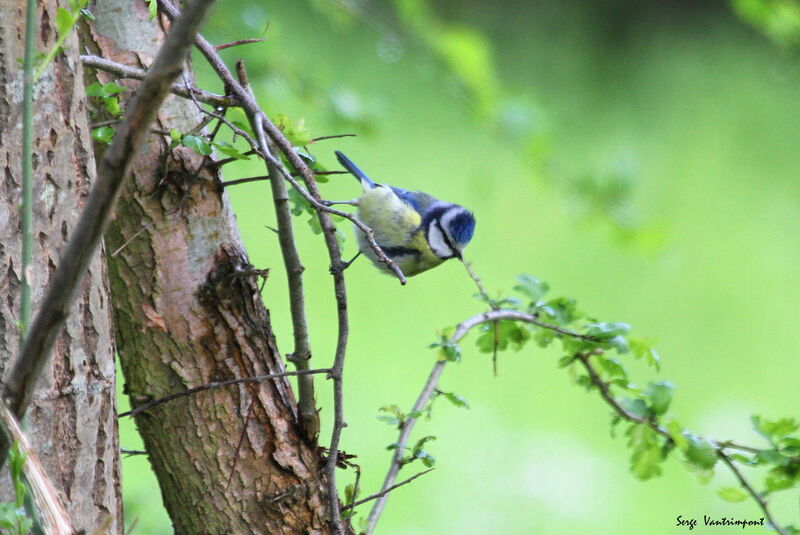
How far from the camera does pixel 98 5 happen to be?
31.5 inches

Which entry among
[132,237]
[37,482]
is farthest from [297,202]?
[37,482]

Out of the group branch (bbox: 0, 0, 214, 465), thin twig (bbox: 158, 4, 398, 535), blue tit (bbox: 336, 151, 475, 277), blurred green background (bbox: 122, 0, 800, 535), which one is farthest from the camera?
blurred green background (bbox: 122, 0, 800, 535)

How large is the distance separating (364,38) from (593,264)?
1.29 metres

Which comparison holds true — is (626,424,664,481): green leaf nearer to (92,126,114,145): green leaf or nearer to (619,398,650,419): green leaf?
(619,398,650,419): green leaf

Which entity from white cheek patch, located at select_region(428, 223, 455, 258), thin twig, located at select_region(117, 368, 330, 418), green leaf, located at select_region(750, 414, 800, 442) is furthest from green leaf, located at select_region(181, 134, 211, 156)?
white cheek patch, located at select_region(428, 223, 455, 258)

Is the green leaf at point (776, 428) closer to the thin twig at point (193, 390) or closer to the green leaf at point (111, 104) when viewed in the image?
the thin twig at point (193, 390)

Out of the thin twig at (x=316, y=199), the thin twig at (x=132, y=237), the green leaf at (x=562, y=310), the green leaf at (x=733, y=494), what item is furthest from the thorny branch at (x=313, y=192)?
the green leaf at (x=733, y=494)

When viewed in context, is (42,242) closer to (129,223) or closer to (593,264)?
(129,223)

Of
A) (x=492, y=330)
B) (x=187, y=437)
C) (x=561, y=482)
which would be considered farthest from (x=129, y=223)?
(x=561, y=482)

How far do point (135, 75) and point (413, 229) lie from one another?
0.65m

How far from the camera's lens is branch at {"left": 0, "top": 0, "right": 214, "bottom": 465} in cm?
37

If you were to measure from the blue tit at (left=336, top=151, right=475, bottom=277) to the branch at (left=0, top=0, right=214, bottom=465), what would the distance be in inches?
35.6

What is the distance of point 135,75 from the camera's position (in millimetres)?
711

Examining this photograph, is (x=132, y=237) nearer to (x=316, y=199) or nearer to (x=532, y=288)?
(x=316, y=199)
